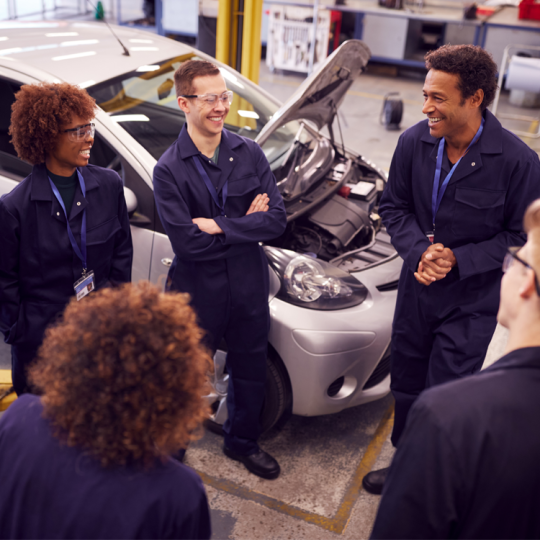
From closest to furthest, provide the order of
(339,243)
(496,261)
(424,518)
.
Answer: (424,518), (496,261), (339,243)

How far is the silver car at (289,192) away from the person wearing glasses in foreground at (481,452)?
4.46 ft

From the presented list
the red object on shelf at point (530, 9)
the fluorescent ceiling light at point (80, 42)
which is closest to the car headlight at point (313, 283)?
the fluorescent ceiling light at point (80, 42)

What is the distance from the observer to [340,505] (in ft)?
8.43

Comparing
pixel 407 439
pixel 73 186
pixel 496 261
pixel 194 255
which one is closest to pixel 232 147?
pixel 194 255

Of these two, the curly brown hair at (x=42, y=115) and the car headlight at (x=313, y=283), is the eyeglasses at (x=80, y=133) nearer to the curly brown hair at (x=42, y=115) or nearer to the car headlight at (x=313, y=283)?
the curly brown hair at (x=42, y=115)

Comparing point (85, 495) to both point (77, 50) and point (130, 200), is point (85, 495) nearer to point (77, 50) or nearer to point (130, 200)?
point (130, 200)

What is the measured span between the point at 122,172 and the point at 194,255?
77cm

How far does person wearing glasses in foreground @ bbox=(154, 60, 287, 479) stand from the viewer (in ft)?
7.48

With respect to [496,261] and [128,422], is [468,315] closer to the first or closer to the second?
[496,261]

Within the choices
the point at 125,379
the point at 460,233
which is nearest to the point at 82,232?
the point at 125,379

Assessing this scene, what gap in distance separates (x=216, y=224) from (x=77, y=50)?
1640mm

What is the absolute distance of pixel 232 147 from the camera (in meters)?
2.39

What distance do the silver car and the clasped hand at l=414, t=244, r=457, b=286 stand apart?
459 millimetres

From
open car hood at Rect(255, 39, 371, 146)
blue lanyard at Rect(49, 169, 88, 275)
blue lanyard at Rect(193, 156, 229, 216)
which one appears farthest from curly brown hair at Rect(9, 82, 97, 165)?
open car hood at Rect(255, 39, 371, 146)
